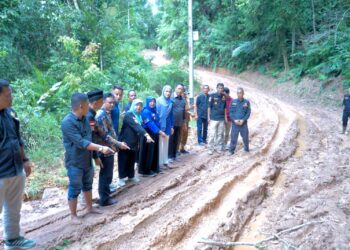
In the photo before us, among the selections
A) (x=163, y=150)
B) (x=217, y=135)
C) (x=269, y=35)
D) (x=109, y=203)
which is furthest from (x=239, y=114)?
(x=269, y=35)

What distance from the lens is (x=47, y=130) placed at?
8672 mm

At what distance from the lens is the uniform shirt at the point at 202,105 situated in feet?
31.1

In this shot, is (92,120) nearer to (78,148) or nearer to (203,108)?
(78,148)

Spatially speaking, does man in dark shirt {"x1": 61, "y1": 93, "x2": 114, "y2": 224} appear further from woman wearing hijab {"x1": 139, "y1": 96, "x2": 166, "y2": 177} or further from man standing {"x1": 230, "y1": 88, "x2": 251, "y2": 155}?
man standing {"x1": 230, "y1": 88, "x2": 251, "y2": 155}

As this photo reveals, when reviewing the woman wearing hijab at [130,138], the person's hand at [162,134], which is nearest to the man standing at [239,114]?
the person's hand at [162,134]

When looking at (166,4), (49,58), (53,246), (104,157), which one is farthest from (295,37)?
(53,246)

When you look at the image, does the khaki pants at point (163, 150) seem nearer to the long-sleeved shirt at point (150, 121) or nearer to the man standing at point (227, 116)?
the long-sleeved shirt at point (150, 121)

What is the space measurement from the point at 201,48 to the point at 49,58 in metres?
19.6

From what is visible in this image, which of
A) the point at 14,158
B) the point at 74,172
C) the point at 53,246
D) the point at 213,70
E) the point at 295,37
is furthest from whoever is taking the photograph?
the point at 213,70

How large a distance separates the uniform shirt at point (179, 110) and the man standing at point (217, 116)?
0.91 metres

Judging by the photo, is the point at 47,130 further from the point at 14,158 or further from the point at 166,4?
the point at 166,4

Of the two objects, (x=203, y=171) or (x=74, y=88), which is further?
(x=74, y=88)

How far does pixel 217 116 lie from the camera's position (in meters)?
8.94

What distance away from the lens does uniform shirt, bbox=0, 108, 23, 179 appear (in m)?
3.69
